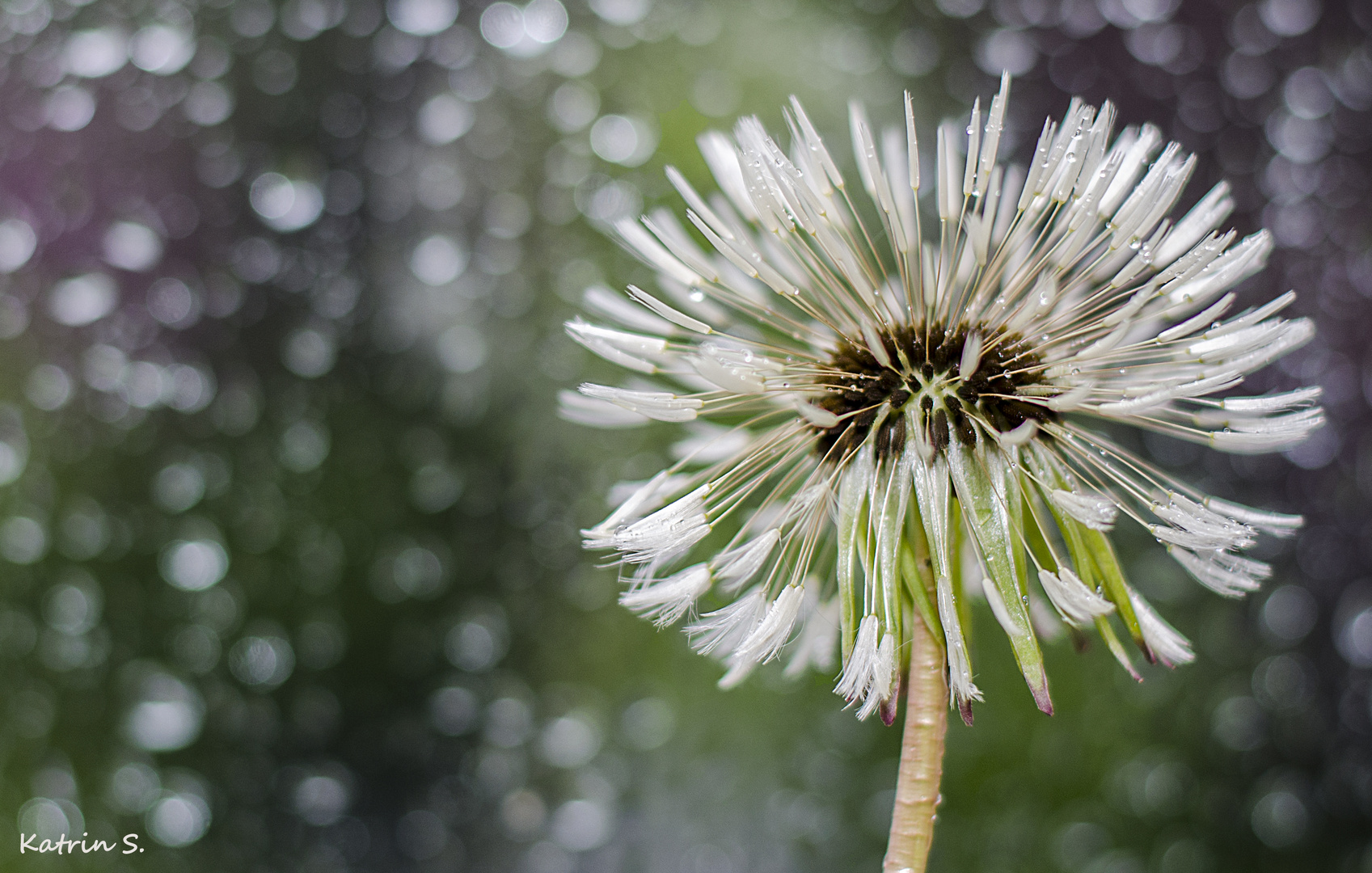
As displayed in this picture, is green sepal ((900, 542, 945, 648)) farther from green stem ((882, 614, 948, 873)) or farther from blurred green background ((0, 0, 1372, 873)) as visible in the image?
blurred green background ((0, 0, 1372, 873))

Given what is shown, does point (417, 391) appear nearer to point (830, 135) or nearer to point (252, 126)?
point (252, 126)

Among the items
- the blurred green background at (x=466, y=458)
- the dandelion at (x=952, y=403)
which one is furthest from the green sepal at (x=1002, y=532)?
the blurred green background at (x=466, y=458)

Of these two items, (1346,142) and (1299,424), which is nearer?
(1299,424)

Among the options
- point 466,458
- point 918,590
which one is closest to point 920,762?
point 918,590

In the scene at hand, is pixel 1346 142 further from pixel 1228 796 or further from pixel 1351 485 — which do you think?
pixel 1228 796

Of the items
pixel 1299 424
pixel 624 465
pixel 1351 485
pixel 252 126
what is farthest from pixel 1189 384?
pixel 252 126

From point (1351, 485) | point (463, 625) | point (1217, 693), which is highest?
point (1351, 485)

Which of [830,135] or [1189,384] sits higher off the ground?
[830,135]
